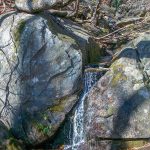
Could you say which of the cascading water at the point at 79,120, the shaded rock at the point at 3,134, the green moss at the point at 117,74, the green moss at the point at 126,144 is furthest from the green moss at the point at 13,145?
the green moss at the point at 117,74

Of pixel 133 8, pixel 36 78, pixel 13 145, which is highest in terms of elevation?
pixel 36 78

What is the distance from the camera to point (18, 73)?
26.5ft

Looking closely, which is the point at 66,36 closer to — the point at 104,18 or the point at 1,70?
the point at 1,70

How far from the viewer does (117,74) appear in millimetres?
7812

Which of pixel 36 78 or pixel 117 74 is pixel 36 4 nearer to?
pixel 36 78

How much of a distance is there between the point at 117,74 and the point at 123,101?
23.4 inches

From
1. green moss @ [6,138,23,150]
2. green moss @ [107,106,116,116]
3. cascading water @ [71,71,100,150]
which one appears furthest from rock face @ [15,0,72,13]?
green moss @ [6,138,23,150]

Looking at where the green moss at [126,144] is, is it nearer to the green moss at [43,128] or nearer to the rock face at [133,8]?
the green moss at [43,128]

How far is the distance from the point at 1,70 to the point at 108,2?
862 centimetres

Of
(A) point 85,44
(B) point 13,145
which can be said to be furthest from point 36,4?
(B) point 13,145

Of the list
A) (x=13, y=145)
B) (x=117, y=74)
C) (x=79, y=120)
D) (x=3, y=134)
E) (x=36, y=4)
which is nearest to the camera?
(x=13, y=145)

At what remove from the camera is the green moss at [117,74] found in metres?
7.71

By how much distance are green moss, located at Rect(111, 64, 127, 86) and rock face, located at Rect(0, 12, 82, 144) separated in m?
0.67

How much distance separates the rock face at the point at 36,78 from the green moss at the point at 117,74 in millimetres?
671
